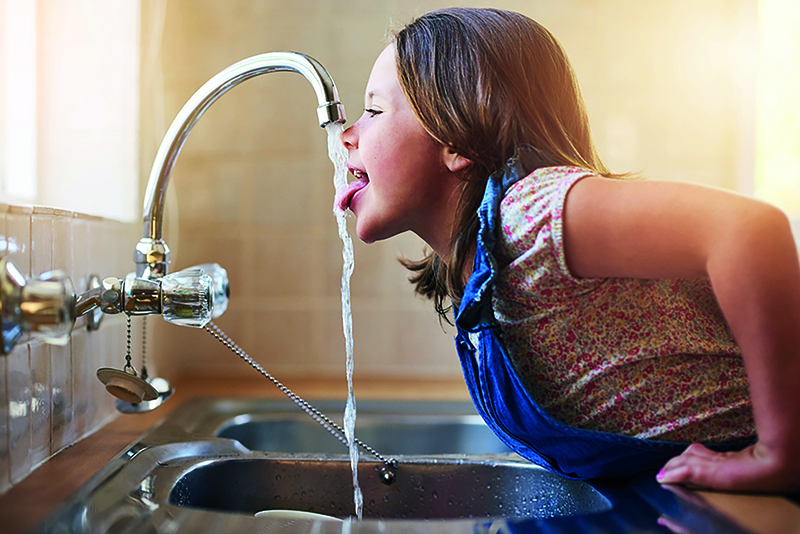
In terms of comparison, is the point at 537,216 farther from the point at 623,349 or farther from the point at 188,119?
the point at 188,119

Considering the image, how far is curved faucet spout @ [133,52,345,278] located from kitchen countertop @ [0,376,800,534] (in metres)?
0.21

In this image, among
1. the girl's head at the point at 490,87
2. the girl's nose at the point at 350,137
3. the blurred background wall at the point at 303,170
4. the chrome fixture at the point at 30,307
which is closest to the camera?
the chrome fixture at the point at 30,307

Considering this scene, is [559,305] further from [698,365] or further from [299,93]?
[299,93]

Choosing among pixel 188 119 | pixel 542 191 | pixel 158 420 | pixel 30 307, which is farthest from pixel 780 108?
pixel 30 307

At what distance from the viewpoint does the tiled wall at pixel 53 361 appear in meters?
0.64

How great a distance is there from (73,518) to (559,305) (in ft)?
1.52

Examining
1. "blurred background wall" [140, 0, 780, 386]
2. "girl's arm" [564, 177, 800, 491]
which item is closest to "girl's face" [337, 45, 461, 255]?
"girl's arm" [564, 177, 800, 491]

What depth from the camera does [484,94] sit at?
2.50ft

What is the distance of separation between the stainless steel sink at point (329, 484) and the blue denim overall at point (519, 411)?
0.03 meters

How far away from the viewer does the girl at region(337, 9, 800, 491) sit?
0.55m

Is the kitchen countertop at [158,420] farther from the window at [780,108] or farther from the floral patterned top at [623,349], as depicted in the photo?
the window at [780,108]

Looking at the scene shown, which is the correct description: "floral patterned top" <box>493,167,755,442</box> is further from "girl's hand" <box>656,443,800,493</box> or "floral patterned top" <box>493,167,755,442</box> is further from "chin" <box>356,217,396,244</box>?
"chin" <box>356,217,396,244</box>

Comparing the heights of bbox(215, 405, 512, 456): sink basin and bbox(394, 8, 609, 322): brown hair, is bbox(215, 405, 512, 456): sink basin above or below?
below

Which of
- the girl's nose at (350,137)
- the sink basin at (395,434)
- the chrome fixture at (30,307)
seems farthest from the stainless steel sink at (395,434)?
the chrome fixture at (30,307)
